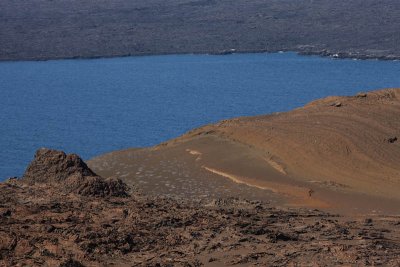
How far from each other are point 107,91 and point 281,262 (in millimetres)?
28961

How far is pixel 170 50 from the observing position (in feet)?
182

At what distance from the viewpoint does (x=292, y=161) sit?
13531 mm

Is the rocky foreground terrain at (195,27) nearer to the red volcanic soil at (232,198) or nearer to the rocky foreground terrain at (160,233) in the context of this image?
the red volcanic soil at (232,198)

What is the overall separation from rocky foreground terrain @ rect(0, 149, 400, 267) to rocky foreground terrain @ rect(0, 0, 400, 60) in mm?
41109

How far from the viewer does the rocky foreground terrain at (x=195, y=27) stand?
55.2 meters

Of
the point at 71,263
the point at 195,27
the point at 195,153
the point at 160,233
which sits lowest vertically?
the point at 195,27

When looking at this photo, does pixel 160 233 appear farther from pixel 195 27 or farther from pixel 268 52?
pixel 195 27

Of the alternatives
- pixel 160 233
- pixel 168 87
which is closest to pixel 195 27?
pixel 168 87

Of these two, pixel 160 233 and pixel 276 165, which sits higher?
pixel 160 233

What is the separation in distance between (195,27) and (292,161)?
49702mm

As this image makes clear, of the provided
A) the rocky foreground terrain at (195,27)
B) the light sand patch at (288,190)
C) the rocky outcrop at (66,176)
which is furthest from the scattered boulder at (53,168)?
the rocky foreground terrain at (195,27)

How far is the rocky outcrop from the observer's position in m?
9.98

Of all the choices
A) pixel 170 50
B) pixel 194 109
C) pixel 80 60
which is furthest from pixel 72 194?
pixel 170 50

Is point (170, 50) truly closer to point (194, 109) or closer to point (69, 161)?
point (194, 109)
